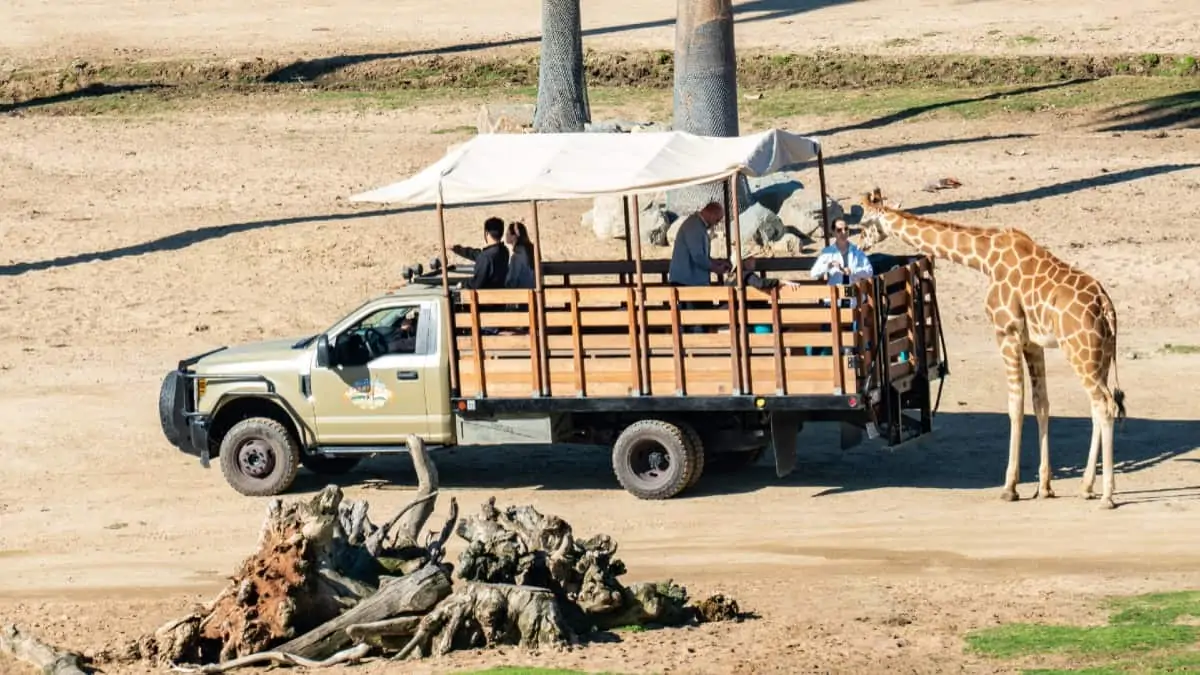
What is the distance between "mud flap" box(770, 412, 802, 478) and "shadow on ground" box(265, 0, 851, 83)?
25.2 metres

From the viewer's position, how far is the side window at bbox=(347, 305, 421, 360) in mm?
18688

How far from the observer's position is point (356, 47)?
44.1m

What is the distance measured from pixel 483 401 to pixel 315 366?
1.55m

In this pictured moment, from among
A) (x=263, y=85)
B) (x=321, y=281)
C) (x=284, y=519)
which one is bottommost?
(x=284, y=519)

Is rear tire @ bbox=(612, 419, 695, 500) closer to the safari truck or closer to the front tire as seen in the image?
the safari truck

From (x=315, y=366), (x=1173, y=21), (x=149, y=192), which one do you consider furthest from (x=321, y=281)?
(x=1173, y=21)

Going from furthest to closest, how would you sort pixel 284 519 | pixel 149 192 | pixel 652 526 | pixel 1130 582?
pixel 149 192, pixel 652 526, pixel 1130 582, pixel 284 519

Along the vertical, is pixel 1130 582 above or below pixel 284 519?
below

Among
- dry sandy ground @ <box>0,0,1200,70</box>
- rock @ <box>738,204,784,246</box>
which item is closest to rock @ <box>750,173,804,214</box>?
rock @ <box>738,204,784,246</box>

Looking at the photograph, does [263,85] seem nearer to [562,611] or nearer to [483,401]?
[483,401]

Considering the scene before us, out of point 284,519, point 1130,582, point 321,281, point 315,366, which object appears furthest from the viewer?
point 321,281

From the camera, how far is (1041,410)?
18.3 meters

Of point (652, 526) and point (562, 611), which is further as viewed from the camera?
point (652, 526)

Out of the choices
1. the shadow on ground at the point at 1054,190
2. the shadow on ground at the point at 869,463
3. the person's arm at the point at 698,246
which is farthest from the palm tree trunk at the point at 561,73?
the person's arm at the point at 698,246
